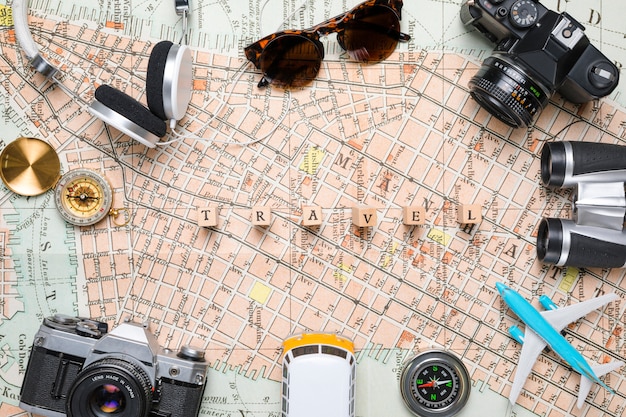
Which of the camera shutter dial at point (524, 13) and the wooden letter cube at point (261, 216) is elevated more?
the camera shutter dial at point (524, 13)

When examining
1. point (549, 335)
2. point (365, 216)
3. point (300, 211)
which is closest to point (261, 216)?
point (300, 211)

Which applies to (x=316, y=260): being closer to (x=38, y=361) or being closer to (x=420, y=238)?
(x=420, y=238)

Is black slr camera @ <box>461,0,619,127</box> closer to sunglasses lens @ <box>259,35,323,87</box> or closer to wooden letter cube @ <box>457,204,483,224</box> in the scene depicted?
wooden letter cube @ <box>457,204,483,224</box>

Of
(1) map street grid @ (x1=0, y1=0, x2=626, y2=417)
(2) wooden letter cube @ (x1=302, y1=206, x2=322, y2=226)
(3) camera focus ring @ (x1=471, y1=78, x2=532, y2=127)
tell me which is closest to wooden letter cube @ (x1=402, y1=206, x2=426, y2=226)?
(1) map street grid @ (x1=0, y1=0, x2=626, y2=417)

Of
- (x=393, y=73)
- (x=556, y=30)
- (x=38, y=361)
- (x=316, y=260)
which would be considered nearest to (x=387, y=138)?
(x=393, y=73)

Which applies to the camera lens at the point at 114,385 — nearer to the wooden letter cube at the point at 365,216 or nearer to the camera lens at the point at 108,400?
the camera lens at the point at 108,400

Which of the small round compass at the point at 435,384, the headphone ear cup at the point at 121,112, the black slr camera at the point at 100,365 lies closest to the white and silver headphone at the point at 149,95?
the headphone ear cup at the point at 121,112
